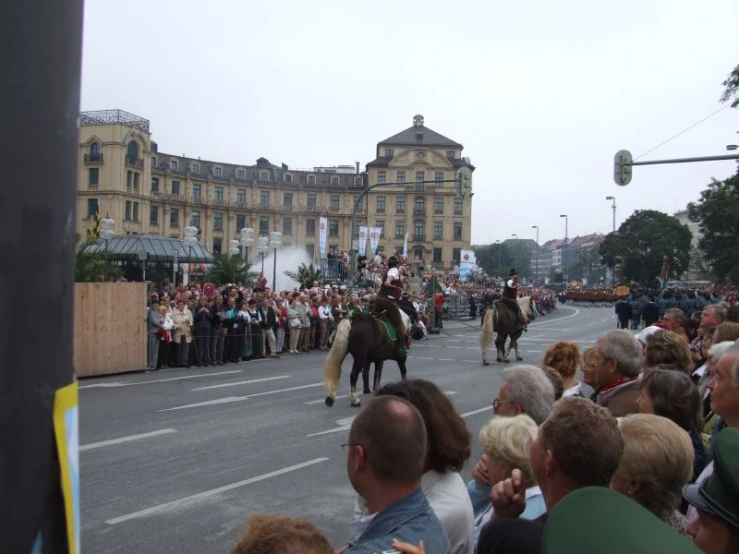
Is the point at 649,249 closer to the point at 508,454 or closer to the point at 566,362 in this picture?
the point at 566,362

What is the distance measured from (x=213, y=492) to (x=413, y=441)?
16.4ft

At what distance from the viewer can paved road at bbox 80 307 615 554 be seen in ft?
19.6

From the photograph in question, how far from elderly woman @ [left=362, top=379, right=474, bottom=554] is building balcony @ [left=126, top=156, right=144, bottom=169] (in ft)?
260

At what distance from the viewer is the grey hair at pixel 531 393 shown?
14.1 ft

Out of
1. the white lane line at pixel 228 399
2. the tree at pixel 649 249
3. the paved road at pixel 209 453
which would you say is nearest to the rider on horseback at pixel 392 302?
the paved road at pixel 209 453

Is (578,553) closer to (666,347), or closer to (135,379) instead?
(666,347)

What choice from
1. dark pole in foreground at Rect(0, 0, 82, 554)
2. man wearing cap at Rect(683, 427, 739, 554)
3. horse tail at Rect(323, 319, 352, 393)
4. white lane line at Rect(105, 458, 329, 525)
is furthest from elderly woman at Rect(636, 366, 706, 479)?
horse tail at Rect(323, 319, 352, 393)

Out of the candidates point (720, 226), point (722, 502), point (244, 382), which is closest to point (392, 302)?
point (244, 382)

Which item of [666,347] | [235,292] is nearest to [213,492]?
[666,347]

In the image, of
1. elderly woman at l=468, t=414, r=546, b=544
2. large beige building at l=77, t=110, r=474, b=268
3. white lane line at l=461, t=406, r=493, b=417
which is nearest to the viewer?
elderly woman at l=468, t=414, r=546, b=544

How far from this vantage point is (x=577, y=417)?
2.67m

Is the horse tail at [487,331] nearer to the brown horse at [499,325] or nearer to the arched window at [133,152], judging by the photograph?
the brown horse at [499,325]

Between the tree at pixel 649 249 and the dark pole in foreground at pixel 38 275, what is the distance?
291 ft

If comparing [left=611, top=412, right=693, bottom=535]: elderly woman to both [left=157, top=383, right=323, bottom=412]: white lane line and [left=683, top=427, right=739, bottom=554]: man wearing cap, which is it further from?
[left=157, top=383, right=323, bottom=412]: white lane line
